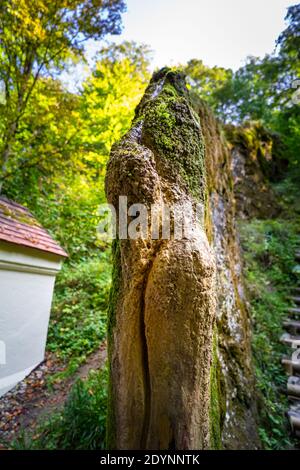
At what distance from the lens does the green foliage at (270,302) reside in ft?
9.85

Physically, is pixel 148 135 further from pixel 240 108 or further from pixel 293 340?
pixel 240 108

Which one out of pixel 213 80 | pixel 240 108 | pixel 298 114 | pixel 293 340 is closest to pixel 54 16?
pixel 293 340

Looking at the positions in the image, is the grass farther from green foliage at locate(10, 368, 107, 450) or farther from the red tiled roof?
the red tiled roof

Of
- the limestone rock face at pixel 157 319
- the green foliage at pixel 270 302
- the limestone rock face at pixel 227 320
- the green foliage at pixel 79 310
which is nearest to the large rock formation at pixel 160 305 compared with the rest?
the limestone rock face at pixel 157 319

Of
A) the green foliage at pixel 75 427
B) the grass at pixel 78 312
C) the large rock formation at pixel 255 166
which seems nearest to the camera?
the green foliage at pixel 75 427

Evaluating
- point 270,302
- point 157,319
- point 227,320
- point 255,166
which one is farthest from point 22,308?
point 255,166

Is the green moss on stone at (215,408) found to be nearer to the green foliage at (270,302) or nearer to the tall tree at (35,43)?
the green foliage at (270,302)

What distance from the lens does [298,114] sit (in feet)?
27.8

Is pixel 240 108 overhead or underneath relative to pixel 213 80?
underneath

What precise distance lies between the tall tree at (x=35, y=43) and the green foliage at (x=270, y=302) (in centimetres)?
559

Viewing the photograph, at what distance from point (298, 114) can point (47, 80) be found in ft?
27.8

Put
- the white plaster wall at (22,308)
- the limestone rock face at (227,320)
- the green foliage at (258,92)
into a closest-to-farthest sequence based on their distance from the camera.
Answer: the limestone rock face at (227,320) → the white plaster wall at (22,308) → the green foliage at (258,92)

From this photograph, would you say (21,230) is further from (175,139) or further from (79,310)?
(175,139)

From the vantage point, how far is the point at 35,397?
3781 mm
